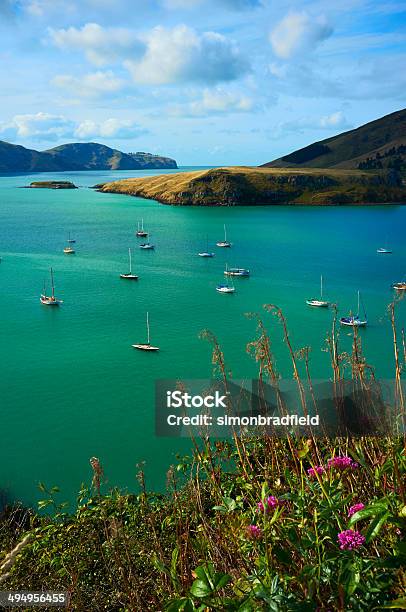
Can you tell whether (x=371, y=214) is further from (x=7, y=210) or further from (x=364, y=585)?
(x=364, y=585)

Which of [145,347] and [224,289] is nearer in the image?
[145,347]

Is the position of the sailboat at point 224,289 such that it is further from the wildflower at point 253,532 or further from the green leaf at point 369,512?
the green leaf at point 369,512

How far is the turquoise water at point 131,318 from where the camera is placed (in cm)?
2278

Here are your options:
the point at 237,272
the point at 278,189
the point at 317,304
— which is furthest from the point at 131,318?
the point at 278,189

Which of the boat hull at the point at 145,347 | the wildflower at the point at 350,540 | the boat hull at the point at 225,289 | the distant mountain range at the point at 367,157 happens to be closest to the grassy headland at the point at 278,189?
the distant mountain range at the point at 367,157

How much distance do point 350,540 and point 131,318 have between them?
131 ft

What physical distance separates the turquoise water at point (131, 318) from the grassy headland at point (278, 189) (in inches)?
1224

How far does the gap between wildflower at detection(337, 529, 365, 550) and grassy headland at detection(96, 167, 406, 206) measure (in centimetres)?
12685

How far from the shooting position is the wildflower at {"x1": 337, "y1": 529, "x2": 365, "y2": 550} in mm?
2297

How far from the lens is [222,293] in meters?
50.0

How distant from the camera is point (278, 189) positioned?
13162 cm

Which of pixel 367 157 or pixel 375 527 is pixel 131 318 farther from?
pixel 367 157

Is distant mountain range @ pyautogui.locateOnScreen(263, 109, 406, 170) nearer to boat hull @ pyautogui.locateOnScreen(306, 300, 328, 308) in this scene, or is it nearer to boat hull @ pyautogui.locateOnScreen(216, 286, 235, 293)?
boat hull @ pyautogui.locateOnScreen(216, 286, 235, 293)

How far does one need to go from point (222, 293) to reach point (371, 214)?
71100 millimetres
